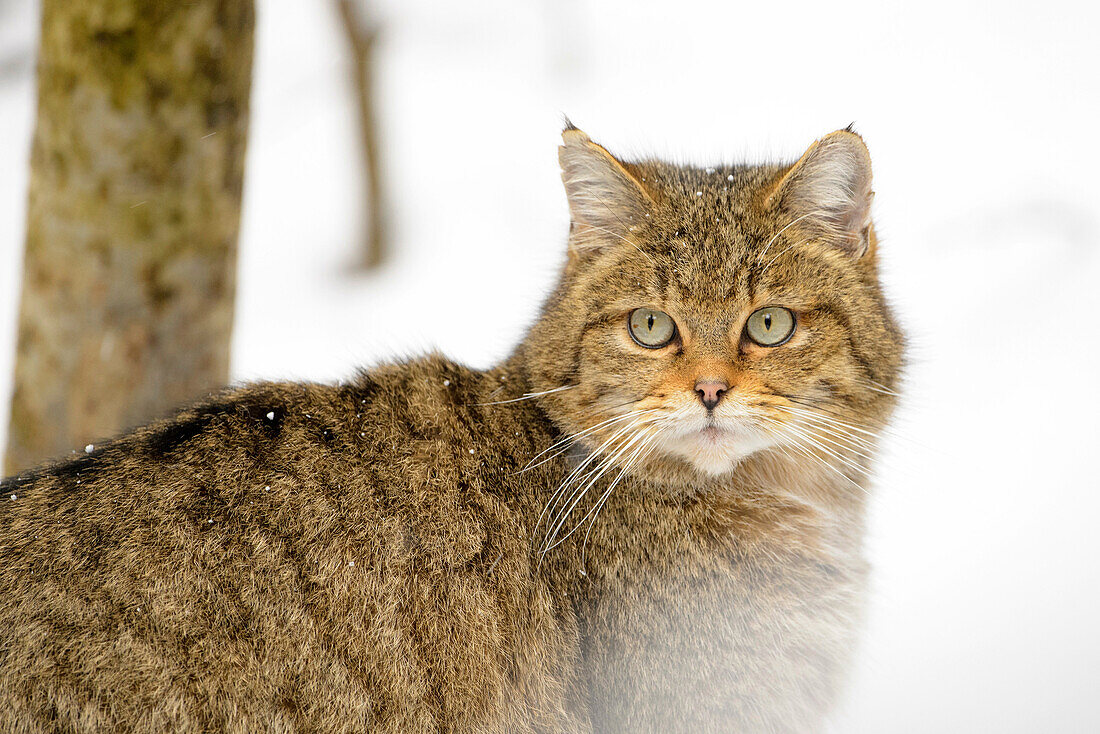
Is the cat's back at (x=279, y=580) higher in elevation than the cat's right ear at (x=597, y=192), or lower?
lower

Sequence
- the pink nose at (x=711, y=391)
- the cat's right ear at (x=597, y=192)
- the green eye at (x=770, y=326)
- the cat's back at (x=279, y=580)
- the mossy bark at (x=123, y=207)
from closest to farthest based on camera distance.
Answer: the cat's back at (x=279, y=580)
the pink nose at (x=711, y=391)
the green eye at (x=770, y=326)
the cat's right ear at (x=597, y=192)
the mossy bark at (x=123, y=207)

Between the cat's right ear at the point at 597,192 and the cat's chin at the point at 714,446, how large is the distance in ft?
2.19

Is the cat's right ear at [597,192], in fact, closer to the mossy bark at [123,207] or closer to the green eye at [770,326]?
the green eye at [770,326]

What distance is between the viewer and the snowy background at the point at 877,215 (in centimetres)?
382

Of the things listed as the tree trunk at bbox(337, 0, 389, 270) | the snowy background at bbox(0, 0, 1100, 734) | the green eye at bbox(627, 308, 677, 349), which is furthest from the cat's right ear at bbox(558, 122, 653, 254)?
the tree trunk at bbox(337, 0, 389, 270)

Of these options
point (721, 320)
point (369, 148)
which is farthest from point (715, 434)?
point (369, 148)

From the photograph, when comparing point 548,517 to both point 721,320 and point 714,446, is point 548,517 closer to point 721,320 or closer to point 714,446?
point 714,446

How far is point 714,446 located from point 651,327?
397mm

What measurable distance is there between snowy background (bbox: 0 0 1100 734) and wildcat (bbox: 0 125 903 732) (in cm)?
39

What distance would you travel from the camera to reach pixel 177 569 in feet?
7.75

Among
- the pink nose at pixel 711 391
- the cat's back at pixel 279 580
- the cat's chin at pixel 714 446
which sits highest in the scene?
the pink nose at pixel 711 391

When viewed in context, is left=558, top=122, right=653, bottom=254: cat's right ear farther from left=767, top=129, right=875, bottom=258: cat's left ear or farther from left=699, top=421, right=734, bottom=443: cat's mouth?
left=699, top=421, right=734, bottom=443: cat's mouth

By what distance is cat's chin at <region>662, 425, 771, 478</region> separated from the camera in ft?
8.91

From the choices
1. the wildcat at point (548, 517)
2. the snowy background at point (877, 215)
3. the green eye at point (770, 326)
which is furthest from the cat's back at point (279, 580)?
the green eye at point (770, 326)
